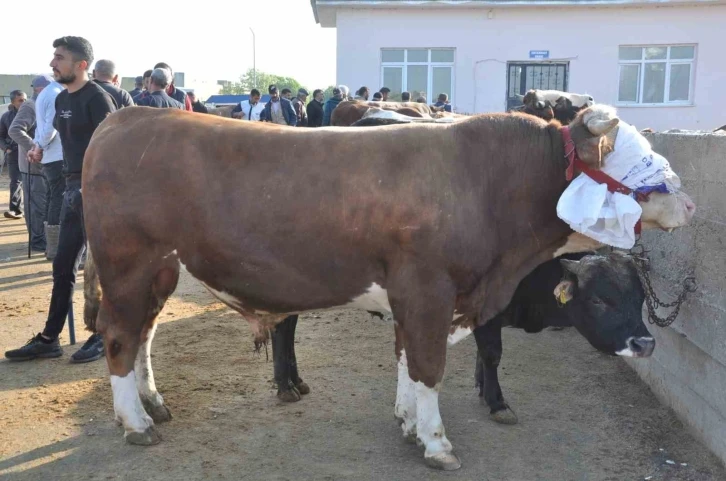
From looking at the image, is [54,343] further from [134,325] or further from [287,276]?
[287,276]

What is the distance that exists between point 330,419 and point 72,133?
2941 millimetres

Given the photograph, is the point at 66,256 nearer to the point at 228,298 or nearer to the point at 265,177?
the point at 228,298

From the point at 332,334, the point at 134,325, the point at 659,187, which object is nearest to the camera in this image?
the point at 659,187

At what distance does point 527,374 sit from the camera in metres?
5.62

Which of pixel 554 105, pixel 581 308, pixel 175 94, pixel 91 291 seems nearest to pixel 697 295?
pixel 581 308

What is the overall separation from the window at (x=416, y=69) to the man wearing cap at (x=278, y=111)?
6.13 m

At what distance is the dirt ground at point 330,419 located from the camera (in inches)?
159

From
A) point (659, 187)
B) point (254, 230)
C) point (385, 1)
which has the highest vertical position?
point (385, 1)

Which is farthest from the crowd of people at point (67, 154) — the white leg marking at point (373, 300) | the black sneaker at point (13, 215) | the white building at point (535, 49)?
the white building at point (535, 49)

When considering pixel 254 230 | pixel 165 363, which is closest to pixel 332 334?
pixel 165 363

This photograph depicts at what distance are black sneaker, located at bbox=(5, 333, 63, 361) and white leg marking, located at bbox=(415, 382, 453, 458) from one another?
3.29 metres

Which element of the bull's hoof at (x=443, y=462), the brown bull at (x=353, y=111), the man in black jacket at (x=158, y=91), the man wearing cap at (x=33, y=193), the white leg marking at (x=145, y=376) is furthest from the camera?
the man wearing cap at (x=33, y=193)

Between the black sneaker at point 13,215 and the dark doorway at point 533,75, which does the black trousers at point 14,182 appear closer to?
the black sneaker at point 13,215

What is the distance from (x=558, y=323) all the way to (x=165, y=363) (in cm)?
307
